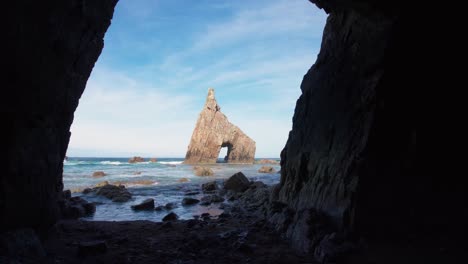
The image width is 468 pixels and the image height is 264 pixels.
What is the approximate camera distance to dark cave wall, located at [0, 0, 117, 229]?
246 inches

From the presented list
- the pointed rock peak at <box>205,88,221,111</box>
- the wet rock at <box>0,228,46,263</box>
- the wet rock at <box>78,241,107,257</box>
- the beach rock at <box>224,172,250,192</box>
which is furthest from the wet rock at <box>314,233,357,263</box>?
the pointed rock peak at <box>205,88,221,111</box>

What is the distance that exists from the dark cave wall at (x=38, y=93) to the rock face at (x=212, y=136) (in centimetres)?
8176

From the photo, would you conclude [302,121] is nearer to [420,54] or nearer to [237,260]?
[420,54]

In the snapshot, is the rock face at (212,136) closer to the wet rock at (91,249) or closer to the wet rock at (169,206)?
the wet rock at (169,206)

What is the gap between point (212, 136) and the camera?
299 feet

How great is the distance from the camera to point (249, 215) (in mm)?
14023

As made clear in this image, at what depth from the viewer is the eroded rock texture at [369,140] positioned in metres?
7.82

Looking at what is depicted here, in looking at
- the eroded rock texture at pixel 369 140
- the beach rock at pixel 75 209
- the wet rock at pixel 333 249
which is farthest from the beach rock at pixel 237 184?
the wet rock at pixel 333 249

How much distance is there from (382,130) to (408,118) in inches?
29.8

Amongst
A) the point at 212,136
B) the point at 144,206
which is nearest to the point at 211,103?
the point at 212,136

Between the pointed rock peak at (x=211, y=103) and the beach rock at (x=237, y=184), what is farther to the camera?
the pointed rock peak at (x=211, y=103)

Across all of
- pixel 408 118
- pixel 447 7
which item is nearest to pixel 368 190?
pixel 408 118

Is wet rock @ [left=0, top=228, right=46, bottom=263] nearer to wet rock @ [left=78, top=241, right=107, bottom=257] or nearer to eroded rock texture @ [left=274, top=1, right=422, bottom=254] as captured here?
wet rock @ [left=78, top=241, right=107, bottom=257]

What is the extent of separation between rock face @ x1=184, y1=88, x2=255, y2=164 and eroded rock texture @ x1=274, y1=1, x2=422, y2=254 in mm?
81066
